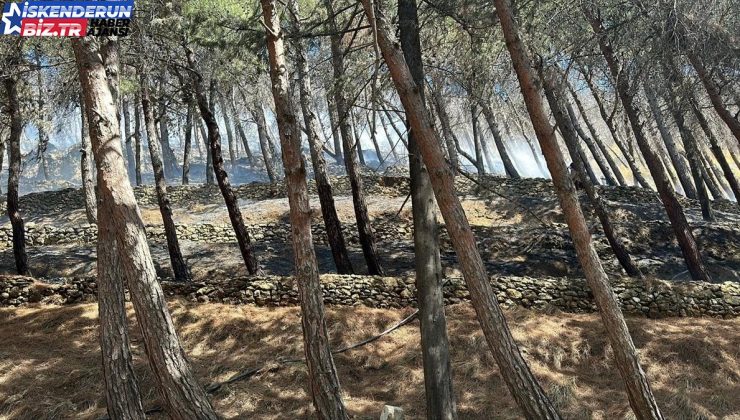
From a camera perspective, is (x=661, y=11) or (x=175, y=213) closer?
(x=661, y=11)

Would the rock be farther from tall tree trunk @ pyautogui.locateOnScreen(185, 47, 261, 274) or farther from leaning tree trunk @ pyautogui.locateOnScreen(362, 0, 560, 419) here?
tall tree trunk @ pyautogui.locateOnScreen(185, 47, 261, 274)

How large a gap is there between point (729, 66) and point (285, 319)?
34.6 feet

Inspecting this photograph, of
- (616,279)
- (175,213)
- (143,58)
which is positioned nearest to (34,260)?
(175,213)

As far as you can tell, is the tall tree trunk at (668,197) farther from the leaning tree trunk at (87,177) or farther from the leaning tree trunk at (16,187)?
the leaning tree trunk at (87,177)

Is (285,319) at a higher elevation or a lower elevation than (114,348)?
lower

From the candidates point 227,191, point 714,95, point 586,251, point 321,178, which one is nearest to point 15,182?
point 227,191

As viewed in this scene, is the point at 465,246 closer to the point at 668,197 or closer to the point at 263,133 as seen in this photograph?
the point at 668,197

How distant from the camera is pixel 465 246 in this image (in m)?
5.65

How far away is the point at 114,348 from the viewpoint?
18.7ft

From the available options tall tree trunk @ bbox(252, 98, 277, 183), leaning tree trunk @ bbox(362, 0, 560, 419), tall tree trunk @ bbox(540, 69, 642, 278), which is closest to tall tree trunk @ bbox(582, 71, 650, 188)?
tall tree trunk @ bbox(540, 69, 642, 278)

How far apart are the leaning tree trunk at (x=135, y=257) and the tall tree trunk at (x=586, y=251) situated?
4403 mm

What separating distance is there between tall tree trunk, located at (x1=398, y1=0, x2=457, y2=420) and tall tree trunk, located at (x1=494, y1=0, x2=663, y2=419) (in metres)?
1.16

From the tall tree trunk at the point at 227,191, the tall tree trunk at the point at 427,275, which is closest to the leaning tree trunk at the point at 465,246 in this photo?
the tall tree trunk at the point at 427,275

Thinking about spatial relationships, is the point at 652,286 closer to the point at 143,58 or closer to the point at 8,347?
the point at 143,58
